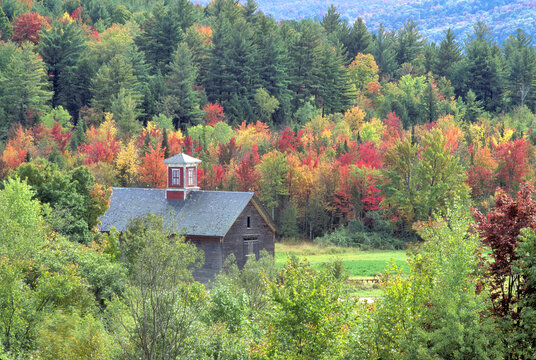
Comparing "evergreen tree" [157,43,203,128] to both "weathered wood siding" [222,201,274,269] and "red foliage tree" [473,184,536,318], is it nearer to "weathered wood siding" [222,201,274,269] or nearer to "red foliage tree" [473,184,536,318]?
"weathered wood siding" [222,201,274,269]

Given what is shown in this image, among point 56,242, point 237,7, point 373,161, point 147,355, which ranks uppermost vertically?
point 237,7

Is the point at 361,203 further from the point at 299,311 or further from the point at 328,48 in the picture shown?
the point at 299,311

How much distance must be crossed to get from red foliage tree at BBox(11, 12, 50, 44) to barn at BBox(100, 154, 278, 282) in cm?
7442

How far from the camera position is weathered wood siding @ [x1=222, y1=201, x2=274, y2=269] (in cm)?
5856

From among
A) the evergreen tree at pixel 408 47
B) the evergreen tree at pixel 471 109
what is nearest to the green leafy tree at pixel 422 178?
the evergreen tree at pixel 471 109

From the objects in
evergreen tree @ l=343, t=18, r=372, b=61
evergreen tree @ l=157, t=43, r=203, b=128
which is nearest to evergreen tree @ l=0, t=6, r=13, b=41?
evergreen tree @ l=157, t=43, r=203, b=128

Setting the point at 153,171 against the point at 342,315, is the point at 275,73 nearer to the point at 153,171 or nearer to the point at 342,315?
the point at 153,171

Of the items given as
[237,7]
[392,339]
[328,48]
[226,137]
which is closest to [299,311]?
[392,339]

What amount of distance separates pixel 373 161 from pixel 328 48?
40904mm

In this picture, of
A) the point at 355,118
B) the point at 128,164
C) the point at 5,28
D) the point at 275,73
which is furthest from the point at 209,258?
the point at 5,28

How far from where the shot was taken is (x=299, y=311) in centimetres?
2481

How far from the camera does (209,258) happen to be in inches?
2270

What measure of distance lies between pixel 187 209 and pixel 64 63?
64065 mm

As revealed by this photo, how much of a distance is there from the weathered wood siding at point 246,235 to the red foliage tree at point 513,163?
3185 centimetres
